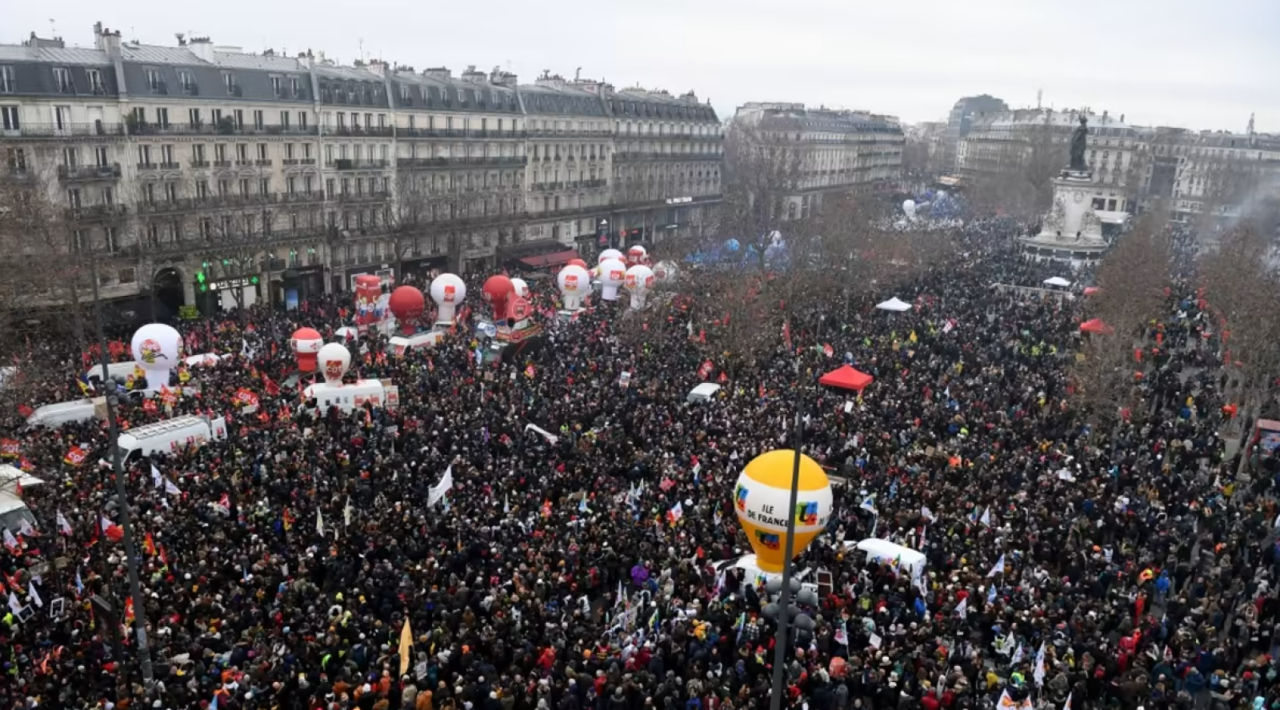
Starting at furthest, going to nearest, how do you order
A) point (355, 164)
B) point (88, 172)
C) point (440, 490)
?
point (355, 164), point (88, 172), point (440, 490)

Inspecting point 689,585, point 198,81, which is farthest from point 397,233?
point 689,585

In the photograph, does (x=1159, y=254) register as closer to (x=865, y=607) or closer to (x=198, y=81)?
(x=865, y=607)

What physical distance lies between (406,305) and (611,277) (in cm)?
1258

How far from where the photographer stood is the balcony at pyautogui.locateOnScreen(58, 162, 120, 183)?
38531 millimetres

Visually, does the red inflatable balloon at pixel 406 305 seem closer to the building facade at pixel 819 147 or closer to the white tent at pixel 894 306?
the white tent at pixel 894 306

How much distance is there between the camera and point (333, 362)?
2909cm

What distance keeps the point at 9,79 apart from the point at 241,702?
1361 inches

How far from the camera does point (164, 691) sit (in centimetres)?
1376

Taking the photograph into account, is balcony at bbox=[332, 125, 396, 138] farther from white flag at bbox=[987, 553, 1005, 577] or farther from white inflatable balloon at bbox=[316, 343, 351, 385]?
white flag at bbox=[987, 553, 1005, 577]

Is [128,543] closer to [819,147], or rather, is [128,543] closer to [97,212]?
[97,212]

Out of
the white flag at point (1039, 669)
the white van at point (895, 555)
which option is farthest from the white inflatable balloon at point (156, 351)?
the white flag at point (1039, 669)

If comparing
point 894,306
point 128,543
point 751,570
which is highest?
point 128,543

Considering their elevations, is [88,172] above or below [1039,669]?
above

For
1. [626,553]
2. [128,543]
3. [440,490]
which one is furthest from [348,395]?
[128,543]
